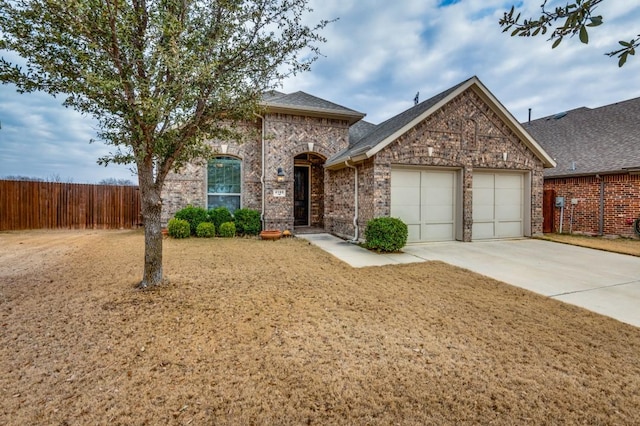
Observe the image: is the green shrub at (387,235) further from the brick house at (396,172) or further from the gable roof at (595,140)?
the gable roof at (595,140)

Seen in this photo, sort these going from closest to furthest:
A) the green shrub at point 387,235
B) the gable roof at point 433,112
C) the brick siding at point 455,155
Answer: the green shrub at point 387,235
the gable roof at point 433,112
the brick siding at point 455,155

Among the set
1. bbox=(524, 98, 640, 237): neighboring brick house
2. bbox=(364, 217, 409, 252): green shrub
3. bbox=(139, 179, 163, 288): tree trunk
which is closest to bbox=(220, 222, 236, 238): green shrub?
bbox=(364, 217, 409, 252): green shrub

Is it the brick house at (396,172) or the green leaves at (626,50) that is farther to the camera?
the brick house at (396,172)

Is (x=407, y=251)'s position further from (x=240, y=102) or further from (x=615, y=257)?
(x=240, y=102)

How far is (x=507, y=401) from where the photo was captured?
212cm

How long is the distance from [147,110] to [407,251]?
6647 millimetres

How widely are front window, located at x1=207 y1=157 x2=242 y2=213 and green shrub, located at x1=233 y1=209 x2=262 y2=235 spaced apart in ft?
2.65

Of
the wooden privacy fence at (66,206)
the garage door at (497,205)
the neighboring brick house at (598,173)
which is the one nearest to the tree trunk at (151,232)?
the garage door at (497,205)

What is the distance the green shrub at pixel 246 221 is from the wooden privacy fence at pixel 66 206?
5.34m

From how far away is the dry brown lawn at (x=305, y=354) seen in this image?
202cm

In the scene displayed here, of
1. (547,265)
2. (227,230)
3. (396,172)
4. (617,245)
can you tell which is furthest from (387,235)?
(617,245)

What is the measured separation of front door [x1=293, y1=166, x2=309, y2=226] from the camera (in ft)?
40.6

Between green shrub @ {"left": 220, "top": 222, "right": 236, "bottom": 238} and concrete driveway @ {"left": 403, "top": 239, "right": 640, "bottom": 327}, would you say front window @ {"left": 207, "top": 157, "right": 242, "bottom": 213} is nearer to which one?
green shrub @ {"left": 220, "top": 222, "right": 236, "bottom": 238}

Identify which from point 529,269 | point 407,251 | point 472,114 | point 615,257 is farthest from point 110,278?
point 615,257
